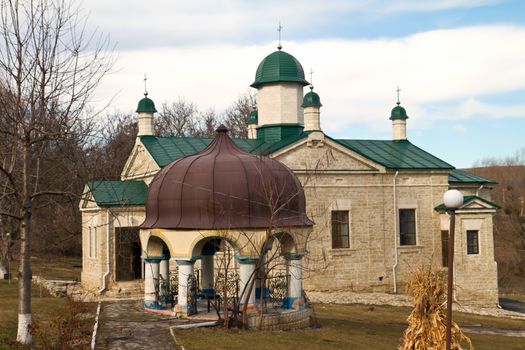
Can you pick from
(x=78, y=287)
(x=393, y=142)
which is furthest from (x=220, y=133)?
(x=393, y=142)

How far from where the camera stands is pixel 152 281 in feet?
63.0

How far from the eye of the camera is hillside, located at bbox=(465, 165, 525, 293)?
47156 millimetres

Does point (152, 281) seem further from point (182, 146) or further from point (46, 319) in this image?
point (182, 146)

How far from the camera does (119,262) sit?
2639cm

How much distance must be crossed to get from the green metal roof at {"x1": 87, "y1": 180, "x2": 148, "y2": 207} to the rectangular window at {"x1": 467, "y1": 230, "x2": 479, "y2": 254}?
15326mm

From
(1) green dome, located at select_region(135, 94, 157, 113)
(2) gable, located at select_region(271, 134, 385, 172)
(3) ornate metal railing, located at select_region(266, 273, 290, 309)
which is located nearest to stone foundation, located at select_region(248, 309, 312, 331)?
(3) ornate metal railing, located at select_region(266, 273, 290, 309)

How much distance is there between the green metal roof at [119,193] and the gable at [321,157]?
5.96m

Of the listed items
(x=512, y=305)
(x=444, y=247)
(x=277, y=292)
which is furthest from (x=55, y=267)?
(x=512, y=305)

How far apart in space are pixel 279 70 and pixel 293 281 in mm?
14389

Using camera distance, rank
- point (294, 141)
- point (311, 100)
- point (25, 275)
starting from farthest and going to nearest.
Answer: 1. point (311, 100)
2. point (294, 141)
3. point (25, 275)

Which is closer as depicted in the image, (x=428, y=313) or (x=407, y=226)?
(x=428, y=313)

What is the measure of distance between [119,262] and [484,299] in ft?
56.2

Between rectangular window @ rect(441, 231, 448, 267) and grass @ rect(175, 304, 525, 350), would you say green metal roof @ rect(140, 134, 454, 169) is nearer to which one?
rectangular window @ rect(441, 231, 448, 267)

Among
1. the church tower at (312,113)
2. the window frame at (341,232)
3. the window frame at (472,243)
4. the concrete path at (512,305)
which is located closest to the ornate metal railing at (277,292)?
the window frame at (341,232)
